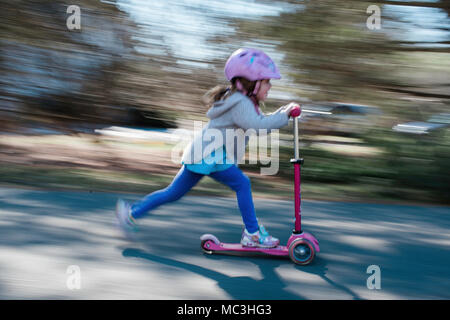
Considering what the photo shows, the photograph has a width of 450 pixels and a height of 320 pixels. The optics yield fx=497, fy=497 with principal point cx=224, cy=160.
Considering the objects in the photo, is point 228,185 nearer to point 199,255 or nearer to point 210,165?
point 210,165

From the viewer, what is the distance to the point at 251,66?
3.35 m

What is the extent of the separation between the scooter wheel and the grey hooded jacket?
72cm

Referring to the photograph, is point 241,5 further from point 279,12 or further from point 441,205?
point 441,205

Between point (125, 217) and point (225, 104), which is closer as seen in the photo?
point (225, 104)

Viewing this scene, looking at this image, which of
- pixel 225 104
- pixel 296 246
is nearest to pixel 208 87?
pixel 225 104

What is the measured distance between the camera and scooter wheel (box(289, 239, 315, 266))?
11.1ft

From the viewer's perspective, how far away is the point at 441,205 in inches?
225

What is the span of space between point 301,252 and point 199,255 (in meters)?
0.73

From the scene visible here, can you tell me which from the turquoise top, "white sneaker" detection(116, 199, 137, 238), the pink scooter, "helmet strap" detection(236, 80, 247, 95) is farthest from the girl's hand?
"white sneaker" detection(116, 199, 137, 238)

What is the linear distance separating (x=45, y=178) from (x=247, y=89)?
3.87 metres

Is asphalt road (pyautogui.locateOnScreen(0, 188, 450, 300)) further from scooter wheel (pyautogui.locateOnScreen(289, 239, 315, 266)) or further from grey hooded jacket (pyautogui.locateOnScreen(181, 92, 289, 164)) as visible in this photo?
grey hooded jacket (pyautogui.locateOnScreen(181, 92, 289, 164))

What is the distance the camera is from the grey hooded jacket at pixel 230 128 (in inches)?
131

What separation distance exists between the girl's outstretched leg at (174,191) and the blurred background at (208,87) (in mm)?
2285
